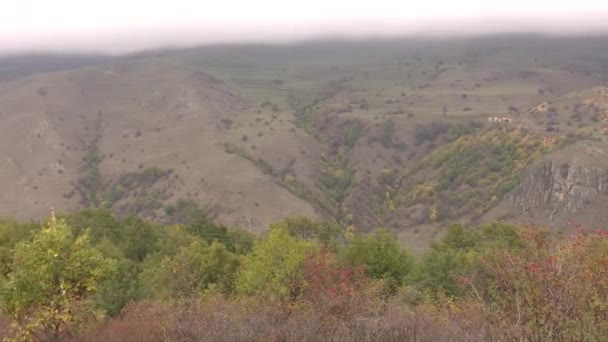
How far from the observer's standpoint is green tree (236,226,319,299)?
31969 mm

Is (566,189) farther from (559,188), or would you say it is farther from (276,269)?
(276,269)

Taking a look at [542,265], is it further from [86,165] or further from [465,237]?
[86,165]

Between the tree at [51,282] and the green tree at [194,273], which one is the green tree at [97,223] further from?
the tree at [51,282]

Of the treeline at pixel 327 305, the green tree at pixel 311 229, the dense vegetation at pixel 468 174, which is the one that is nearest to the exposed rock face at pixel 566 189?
the dense vegetation at pixel 468 174

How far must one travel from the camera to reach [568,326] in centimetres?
1438

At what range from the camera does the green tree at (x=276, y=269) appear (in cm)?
3197

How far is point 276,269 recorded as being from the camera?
35.7 meters

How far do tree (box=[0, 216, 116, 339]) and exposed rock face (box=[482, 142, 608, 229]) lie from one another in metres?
103

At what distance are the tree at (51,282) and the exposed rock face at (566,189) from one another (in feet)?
337

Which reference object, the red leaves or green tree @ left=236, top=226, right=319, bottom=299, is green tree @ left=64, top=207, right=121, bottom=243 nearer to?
green tree @ left=236, top=226, right=319, bottom=299

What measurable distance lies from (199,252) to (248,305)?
78.8ft

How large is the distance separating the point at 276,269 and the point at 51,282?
675 inches

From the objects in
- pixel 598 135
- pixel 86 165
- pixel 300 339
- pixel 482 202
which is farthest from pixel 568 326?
pixel 86 165

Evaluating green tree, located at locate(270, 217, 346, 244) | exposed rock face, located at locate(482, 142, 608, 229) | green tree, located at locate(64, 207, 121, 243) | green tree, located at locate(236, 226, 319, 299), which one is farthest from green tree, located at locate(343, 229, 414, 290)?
exposed rock face, located at locate(482, 142, 608, 229)
